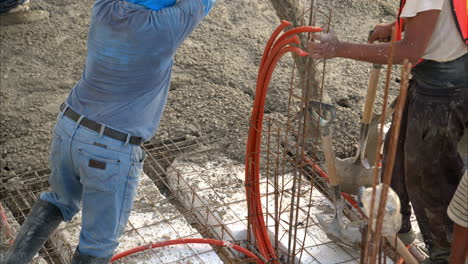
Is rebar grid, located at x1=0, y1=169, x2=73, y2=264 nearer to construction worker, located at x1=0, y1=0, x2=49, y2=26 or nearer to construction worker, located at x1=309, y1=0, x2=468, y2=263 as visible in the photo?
construction worker, located at x1=309, y1=0, x2=468, y2=263

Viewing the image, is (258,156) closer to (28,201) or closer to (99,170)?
(99,170)

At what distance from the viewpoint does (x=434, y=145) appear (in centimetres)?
356

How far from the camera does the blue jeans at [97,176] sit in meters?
3.29

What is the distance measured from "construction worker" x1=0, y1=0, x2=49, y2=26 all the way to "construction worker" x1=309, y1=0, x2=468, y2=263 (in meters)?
4.30

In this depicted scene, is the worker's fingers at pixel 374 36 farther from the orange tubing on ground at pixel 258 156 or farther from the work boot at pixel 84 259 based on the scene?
the work boot at pixel 84 259

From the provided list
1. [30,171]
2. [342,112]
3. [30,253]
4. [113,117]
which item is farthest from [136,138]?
[342,112]

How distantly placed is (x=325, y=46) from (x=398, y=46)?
1.07ft

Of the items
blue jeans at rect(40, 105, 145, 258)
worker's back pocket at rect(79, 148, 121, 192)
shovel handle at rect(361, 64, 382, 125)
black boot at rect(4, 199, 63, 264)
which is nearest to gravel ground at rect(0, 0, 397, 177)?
shovel handle at rect(361, 64, 382, 125)

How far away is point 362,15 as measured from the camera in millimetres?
7270

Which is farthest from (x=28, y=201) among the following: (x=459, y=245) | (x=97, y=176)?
(x=459, y=245)

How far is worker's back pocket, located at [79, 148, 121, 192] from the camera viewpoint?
10.8ft

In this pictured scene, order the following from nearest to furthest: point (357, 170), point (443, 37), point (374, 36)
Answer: point (443, 37)
point (374, 36)
point (357, 170)

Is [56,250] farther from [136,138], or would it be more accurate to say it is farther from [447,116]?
[447,116]

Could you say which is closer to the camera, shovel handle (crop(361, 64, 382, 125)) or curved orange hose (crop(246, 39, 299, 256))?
curved orange hose (crop(246, 39, 299, 256))
